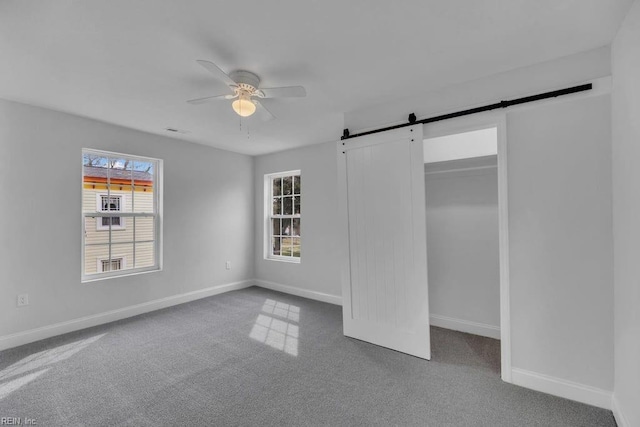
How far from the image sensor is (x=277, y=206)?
18.3 feet

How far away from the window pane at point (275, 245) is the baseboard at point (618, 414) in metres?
4.51

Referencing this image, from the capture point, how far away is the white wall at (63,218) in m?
3.06

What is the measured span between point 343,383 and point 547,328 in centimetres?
163

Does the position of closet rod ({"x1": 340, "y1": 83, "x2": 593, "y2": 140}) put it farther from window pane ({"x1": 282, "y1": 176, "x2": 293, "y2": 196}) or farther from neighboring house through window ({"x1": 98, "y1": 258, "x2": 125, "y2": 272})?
neighboring house through window ({"x1": 98, "y1": 258, "x2": 125, "y2": 272})

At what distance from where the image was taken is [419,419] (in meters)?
1.95

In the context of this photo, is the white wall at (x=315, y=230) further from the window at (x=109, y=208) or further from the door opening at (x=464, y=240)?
the window at (x=109, y=208)

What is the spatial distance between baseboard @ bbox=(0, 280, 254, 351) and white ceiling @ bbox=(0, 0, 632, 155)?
8.03ft

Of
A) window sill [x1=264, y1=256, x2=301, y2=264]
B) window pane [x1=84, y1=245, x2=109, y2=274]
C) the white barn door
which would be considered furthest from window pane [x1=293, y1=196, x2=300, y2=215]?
window pane [x1=84, y1=245, x2=109, y2=274]

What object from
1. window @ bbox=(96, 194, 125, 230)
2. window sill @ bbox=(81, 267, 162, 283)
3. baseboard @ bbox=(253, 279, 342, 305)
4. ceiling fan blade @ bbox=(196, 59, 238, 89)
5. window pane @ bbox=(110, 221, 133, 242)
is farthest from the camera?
baseboard @ bbox=(253, 279, 342, 305)

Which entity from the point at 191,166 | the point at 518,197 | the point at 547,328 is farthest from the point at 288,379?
the point at 191,166

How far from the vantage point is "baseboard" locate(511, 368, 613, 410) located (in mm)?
2061

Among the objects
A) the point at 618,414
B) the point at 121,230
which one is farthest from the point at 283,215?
the point at 618,414

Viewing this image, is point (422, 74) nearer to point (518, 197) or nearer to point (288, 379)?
point (518, 197)

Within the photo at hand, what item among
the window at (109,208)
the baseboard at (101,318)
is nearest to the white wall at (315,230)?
the baseboard at (101,318)
